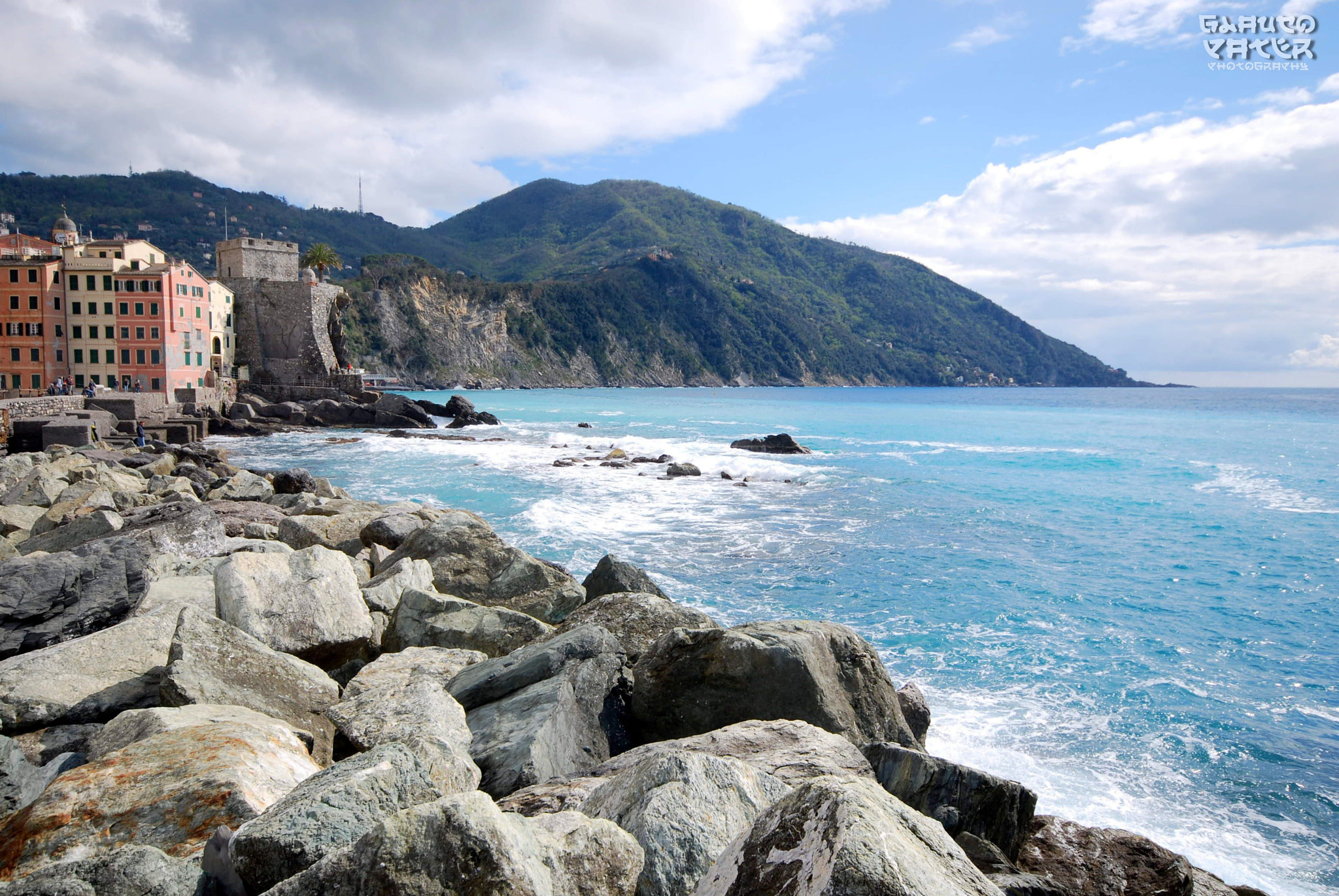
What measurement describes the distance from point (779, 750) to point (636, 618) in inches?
92.0

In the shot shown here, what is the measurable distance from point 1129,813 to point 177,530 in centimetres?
1025

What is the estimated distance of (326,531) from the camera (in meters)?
10.7

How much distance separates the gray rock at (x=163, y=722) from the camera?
381 cm

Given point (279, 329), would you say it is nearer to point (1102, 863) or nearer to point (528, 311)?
point (1102, 863)

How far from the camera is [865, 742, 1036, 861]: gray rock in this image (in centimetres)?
395

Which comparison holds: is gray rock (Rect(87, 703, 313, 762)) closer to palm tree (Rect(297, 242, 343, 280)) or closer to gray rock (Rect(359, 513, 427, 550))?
gray rock (Rect(359, 513, 427, 550))

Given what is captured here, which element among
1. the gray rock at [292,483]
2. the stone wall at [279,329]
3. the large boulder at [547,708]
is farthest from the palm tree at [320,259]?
the large boulder at [547,708]

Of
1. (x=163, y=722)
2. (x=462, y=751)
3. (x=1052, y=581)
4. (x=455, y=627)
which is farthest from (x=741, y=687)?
(x=1052, y=581)

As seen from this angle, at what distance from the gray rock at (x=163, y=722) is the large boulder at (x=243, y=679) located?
0.68 ft

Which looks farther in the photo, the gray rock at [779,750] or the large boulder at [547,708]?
the large boulder at [547,708]

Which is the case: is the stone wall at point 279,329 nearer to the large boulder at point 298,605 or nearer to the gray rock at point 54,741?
the large boulder at point 298,605

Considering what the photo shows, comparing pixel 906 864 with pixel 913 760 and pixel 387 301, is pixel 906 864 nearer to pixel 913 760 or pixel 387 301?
pixel 913 760

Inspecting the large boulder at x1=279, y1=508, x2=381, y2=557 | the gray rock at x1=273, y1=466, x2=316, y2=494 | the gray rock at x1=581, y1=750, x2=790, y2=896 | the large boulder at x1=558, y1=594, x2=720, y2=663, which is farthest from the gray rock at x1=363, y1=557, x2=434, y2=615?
the gray rock at x1=273, y1=466, x2=316, y2=494

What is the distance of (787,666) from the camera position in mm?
4941
